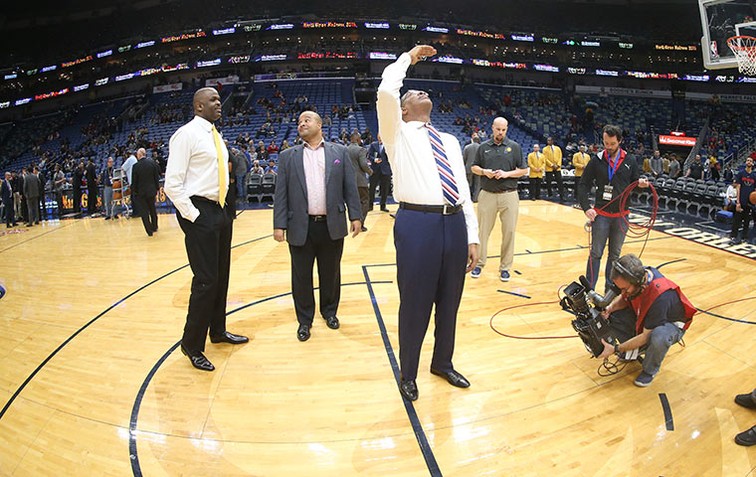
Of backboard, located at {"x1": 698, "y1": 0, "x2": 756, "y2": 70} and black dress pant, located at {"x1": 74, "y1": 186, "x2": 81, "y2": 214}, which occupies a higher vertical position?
backboard, located at {"x1": 698, "y1": 0, "x2": 756, "y2": 70}

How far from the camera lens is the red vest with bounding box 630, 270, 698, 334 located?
2.94 m

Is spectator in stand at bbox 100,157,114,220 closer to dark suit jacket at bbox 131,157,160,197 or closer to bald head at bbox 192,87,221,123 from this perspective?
dark suit jacket at bbox 131,157,160,197

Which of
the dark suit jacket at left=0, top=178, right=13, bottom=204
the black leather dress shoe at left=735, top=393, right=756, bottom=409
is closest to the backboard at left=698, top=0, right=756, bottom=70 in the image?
the black leather dress shoe at left=735, top=393, right=756, bottom=409

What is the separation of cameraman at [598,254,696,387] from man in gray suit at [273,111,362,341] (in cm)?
212

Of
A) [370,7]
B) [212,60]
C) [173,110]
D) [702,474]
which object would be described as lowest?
[702,474]

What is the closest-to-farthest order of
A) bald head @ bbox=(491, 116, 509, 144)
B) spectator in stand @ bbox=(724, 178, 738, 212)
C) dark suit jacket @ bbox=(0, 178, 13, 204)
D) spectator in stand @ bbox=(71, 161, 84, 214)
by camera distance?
1. bald head @ bbox=(491, 116, 509, 144)
2. spectator in stand @ bbox=(724, 178, 738, 212)
3. dark suit jacket @ bbox=(0, 178, 13, 204)
4. spectator in stand @ bbox=(71, 161, 84, 214)

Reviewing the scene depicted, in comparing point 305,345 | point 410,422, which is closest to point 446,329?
point 410,422

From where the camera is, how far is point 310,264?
383cm

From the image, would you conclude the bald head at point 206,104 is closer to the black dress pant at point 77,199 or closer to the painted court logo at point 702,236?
the painted court logo at point 702,236

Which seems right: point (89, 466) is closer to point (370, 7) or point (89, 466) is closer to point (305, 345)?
point (305, 345)

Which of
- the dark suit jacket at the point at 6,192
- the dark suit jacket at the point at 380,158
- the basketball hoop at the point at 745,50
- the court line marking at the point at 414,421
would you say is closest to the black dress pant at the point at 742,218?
the basketball hoop at the point at 745,50

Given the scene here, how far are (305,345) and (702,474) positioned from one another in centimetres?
280

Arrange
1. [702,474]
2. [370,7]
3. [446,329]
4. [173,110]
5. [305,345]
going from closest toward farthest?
1. [702,474]
2. [446,329]
3. [305,345]
4. [173,110]
5. [370,7]

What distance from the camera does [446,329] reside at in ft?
9.64
